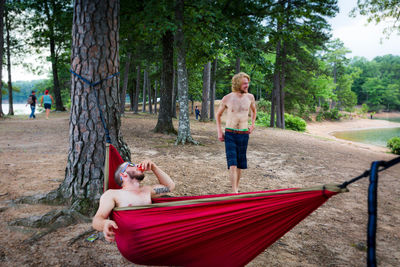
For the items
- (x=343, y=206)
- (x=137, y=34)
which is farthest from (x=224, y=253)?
(x=137, y=34)

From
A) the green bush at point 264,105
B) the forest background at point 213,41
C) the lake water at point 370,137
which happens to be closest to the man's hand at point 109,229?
the forest background at point 213,41

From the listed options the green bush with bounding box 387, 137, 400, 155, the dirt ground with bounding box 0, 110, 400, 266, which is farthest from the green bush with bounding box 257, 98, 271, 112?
the dirt ground with bounding box 0, 110, 400, 266

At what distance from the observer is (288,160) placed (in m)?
6.08

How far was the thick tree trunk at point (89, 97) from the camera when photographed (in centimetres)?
259

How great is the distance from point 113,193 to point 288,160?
5.22 meters

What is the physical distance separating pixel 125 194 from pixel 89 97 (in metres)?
1.38

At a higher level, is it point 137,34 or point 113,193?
point 137,34

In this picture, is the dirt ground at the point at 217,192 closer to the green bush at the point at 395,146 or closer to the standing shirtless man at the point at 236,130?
the standing shirtless man at the point at 236,130

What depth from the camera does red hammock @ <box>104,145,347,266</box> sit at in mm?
→ 1319

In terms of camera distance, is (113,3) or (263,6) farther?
(263,6)

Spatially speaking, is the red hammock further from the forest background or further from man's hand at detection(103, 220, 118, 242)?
the forest background

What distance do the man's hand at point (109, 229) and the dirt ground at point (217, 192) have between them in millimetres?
508

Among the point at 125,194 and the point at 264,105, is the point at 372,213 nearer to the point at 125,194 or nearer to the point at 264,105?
the point at 125,194

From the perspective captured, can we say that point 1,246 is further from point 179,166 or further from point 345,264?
point 179,166
